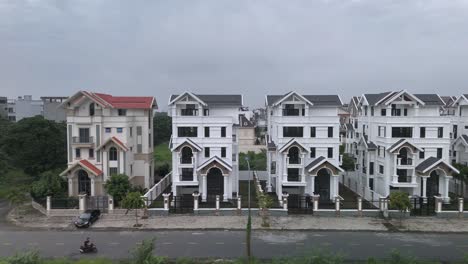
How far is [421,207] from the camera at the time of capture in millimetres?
26844

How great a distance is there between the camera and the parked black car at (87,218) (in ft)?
77.8

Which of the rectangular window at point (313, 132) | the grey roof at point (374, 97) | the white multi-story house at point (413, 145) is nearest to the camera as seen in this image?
the white multi-story house at point (413, 145)

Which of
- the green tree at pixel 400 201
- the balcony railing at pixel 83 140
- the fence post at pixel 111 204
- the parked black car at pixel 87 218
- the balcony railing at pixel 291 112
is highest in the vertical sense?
the balcony railing at pixel 291 112

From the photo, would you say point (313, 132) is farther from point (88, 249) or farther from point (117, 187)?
point (88, 249)

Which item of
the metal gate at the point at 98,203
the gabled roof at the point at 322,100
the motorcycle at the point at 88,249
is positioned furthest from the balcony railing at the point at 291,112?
the motorcycle at the point at 88,249

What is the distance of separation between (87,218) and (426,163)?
26.5 m

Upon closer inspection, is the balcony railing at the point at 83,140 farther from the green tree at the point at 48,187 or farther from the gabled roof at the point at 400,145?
the gabled roof at the point at 400,145

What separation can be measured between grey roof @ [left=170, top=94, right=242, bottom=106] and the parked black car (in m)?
11.7

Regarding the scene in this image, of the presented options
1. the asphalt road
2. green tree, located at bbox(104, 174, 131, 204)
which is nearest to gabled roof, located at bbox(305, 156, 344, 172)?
the asphalt road

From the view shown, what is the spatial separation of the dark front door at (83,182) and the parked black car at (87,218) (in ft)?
18.3

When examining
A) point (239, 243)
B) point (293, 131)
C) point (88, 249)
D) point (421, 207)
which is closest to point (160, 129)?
point (293, 131)

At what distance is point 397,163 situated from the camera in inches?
1159

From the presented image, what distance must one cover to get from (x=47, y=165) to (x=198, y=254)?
964 inches

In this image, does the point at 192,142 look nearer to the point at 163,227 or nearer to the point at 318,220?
the point at 163,227
